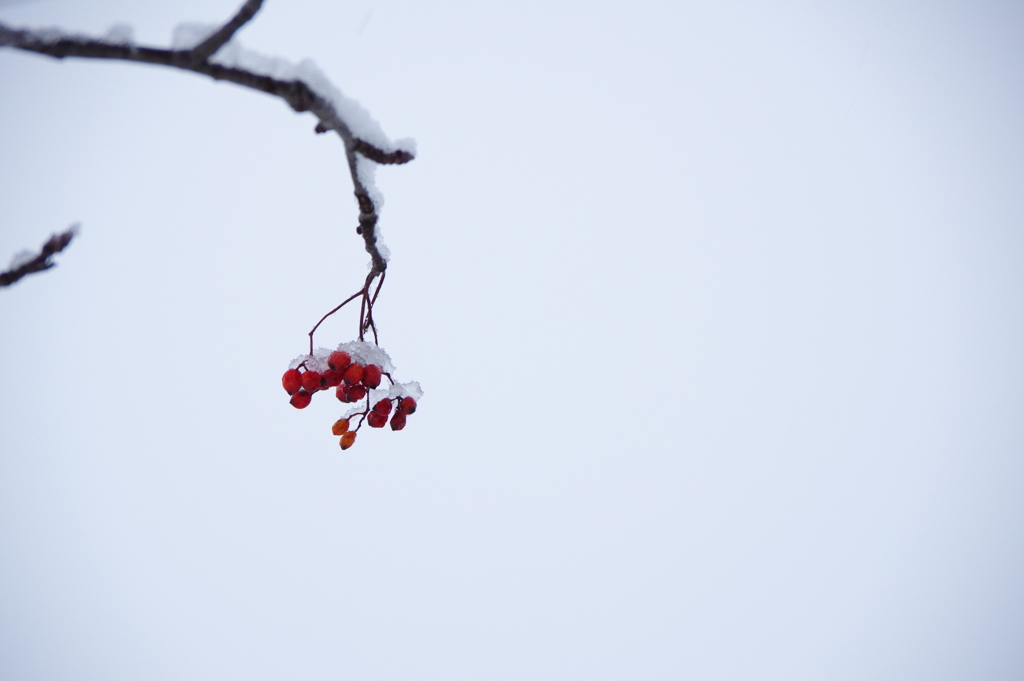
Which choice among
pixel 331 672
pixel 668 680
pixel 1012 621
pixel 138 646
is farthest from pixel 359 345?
pixel 138 646

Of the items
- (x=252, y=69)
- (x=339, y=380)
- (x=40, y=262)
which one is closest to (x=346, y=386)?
Result: (x=339, y=380)

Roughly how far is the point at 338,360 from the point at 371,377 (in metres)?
0.13

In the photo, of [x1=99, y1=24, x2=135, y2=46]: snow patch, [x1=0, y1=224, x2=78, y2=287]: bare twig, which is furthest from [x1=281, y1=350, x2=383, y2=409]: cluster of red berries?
[x1=99, y1=24, x2=135, y2=46]: snow patch

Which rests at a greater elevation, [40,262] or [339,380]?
[339,380]

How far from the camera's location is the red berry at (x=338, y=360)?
4.95ft

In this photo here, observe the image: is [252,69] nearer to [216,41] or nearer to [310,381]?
[216,41]

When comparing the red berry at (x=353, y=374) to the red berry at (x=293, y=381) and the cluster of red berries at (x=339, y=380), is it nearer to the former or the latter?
the cluster of red berries at (x=339, y=380)

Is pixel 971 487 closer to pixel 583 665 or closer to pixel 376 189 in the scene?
pixel 583 665

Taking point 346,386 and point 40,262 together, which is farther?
point 346,386

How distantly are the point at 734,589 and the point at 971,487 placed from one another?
39184 mm

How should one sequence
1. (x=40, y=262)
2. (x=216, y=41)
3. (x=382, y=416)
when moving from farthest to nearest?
(x=382, y=416) < (x=40, y=262) < (x=216, y=41)

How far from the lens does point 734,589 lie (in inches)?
1582

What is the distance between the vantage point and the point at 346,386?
155cm

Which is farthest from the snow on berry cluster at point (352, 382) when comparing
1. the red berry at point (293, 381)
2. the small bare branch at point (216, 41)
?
the small bare branch at point (216, 41)
